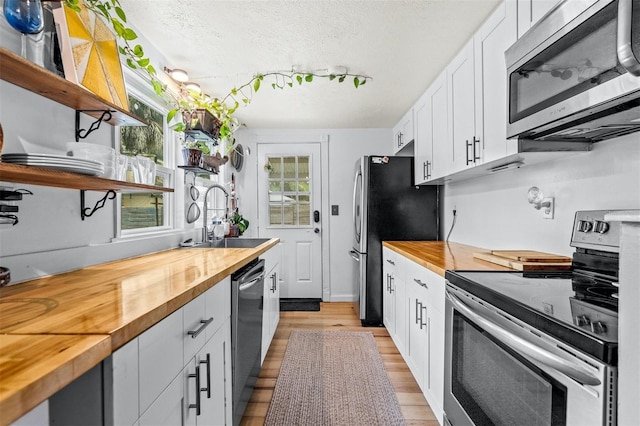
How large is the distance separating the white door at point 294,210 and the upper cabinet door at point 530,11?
2.87 m

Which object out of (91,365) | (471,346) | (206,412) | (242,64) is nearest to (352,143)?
(242,64)

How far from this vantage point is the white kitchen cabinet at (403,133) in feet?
10.8

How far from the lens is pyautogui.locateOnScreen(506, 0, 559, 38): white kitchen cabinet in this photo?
51.0 inches

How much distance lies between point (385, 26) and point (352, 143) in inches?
89.5

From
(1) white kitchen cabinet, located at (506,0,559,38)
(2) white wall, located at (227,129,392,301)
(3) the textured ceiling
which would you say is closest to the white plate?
(3) the textured ceiling

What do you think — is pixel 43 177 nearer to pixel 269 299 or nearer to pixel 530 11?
pixel 269 299

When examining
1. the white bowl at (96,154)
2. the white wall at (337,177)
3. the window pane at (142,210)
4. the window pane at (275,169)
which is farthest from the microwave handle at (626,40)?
the window pane at (275,169)

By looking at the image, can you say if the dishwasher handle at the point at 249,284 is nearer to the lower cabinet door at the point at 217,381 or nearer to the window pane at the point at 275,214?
the lower cabinet door at the point at 217,381

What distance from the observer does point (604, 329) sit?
2.28ft

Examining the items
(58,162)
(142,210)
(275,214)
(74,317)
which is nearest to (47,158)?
(58,162)

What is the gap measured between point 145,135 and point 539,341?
2334mm

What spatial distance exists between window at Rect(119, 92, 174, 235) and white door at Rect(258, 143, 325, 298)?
1.85 metres

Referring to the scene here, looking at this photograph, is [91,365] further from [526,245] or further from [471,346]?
[526,245]

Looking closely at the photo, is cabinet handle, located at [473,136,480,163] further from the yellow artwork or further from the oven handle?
the yellow artwork
